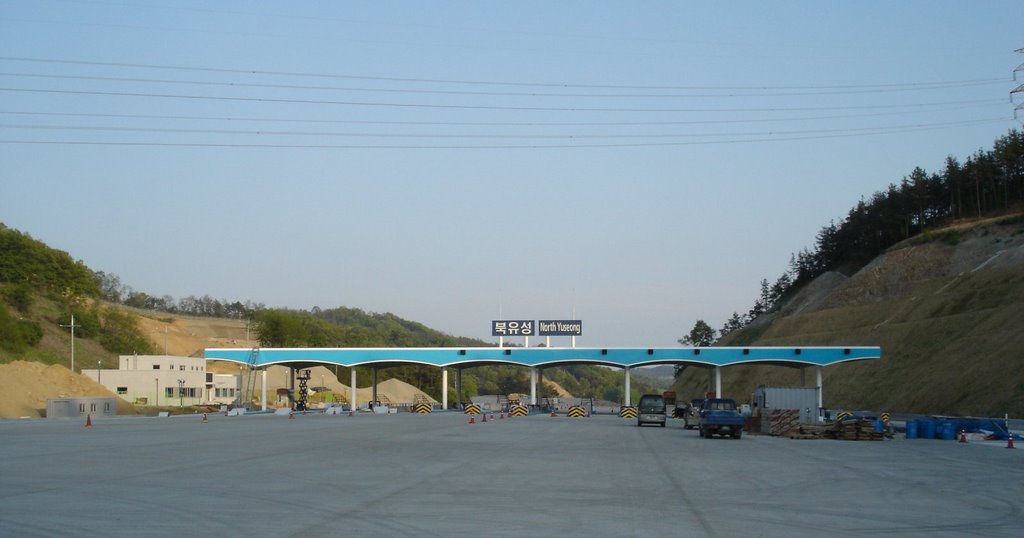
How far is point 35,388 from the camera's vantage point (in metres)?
72.3

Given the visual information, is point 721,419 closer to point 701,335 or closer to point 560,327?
point 560,327

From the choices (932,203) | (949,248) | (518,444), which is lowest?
(518,444)

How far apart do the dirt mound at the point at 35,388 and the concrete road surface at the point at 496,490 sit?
3980 cm

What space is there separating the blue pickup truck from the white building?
67.1 meters

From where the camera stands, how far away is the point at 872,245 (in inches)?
5007

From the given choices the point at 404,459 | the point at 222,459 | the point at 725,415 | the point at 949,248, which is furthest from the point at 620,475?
the point at 949,248

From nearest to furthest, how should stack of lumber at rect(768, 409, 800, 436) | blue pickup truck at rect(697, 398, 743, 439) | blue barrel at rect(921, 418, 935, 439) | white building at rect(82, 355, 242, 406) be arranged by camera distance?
blue pickup truck at rect(697, 398, 743, 439) < stack of lumber at rect(768, 409, 800, 436) < blue barrel at rect(921, 418, 935, 439) < white building at rect(82, 355, 242, 406)

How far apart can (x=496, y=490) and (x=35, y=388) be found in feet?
213

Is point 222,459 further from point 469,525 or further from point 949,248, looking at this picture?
point 949,248

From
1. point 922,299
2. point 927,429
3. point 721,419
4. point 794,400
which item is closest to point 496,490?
point 721,419

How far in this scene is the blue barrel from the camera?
142ft

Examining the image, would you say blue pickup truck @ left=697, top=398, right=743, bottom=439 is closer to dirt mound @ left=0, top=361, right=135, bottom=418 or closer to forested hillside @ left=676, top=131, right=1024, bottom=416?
forested hillside @ left=676, top=131, right=1024, bottom=416

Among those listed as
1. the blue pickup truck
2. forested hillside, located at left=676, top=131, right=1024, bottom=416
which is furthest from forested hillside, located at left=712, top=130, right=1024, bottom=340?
the blue pickup truck

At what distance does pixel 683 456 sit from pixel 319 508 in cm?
1596
